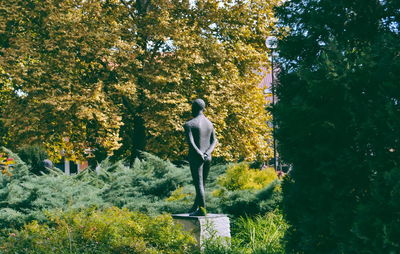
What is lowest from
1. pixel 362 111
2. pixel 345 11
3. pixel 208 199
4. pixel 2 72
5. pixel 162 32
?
pixel 208 199

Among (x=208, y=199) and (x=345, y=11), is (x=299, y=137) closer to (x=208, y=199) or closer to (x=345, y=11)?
(x=345, y=11)

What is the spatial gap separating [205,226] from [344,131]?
4.00 m

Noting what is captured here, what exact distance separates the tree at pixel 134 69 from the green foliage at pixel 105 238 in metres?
9.05

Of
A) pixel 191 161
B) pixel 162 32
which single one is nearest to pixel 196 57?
pixel 162 32

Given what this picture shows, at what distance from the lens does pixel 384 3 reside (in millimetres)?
4719

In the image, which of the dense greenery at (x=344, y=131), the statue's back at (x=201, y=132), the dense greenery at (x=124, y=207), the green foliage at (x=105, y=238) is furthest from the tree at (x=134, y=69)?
the dense greenery at (x=344, y=131)

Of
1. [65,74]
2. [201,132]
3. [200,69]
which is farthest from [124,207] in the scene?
[200,69]

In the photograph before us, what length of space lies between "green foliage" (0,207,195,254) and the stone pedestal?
16.3 inches

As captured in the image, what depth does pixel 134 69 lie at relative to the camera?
1798 cm

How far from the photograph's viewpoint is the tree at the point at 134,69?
665 inches

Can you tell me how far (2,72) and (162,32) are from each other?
6.02 metres

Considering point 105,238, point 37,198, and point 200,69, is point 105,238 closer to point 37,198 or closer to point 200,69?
point 37,198

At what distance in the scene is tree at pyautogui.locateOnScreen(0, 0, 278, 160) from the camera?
1689 centimetres

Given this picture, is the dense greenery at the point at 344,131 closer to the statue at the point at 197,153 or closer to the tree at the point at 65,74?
the statue at the point at 197,153
